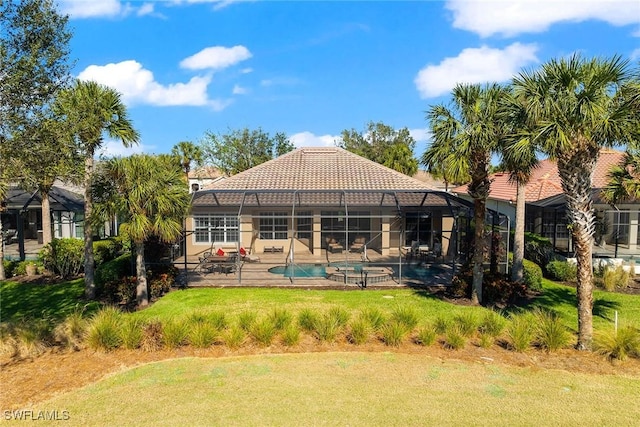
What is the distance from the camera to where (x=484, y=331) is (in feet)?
33.7

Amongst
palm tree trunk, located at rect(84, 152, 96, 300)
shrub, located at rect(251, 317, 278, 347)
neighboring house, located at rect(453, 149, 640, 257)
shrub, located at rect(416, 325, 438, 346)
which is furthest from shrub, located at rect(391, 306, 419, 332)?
neighboring house, located at rect(453, 149, 640, 257)

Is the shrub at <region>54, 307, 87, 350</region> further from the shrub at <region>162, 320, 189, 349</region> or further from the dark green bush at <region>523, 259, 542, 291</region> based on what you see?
the dark green bush at <region>523, 259, 542, 291</region>

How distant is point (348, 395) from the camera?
7.20 meters

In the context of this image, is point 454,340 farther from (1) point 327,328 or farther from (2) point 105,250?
(2) point 105,250

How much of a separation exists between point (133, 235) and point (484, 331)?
10.5 meters

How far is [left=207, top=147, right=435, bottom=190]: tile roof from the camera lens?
78.8ft

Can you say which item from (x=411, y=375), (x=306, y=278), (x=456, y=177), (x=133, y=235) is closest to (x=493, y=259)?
(x=456, y=177)

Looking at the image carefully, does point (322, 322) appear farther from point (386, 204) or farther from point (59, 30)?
point (386, 204)

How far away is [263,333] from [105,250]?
13347 mm

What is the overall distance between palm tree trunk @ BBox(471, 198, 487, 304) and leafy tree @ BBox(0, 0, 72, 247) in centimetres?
1117

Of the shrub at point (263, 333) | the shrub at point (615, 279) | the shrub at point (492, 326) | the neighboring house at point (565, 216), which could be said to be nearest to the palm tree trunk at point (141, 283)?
the shrub at point (263, 333)

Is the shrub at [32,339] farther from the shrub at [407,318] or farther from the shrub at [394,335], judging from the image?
the shrub at [407,318]

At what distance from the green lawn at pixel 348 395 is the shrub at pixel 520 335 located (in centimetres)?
115

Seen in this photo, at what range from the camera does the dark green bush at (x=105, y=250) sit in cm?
1893
